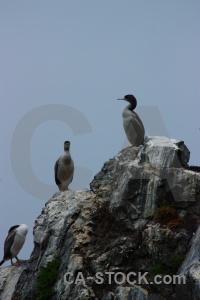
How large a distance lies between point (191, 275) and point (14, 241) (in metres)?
10.9

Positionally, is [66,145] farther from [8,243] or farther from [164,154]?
[164,154]

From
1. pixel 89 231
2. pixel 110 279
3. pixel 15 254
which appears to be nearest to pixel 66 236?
pixel 89 231

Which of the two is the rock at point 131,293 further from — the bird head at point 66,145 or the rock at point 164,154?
the bird head at point 66,145

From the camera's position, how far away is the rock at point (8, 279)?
2414 cm

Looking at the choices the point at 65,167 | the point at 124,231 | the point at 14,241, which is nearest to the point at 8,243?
the point at 14,241

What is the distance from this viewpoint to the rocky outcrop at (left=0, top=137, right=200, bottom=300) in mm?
20000

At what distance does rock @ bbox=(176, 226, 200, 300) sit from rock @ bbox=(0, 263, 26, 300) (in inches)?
287

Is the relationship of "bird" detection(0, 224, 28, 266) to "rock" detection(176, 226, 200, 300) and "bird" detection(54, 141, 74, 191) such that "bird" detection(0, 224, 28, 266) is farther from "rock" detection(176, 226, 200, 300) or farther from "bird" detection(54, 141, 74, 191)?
"rock" detection(176, 226, 200, 300)

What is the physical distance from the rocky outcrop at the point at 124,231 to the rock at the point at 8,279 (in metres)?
0.80

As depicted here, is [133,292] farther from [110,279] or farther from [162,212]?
[162,212]

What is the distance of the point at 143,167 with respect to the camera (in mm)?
22750

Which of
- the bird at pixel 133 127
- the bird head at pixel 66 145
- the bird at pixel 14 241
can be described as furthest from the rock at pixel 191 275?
the bird head at pixel 66 145

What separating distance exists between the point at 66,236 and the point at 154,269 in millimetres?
3614

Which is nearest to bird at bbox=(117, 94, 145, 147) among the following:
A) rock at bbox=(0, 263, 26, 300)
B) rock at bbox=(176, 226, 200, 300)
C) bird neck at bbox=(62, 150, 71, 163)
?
bird neck at bbox=(62, 150, 71, 163)
